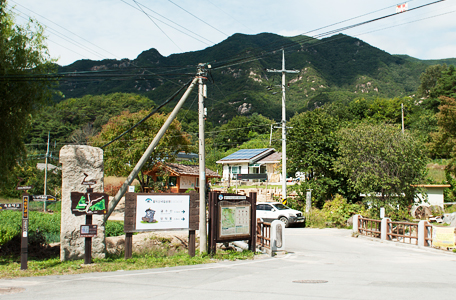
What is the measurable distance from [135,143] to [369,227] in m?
22.4

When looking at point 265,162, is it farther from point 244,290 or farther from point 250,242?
point 244,290

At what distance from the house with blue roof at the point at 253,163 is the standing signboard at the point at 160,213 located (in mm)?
45393

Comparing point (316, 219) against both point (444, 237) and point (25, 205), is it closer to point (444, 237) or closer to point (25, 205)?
point (444, 237)


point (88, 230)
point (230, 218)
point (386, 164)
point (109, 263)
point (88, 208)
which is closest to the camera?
point (88, 230)

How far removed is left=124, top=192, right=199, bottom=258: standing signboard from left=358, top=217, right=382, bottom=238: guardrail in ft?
40.0

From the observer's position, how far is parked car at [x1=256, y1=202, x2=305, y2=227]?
27.6m

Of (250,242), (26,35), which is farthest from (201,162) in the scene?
(26,35)

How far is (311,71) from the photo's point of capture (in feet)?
499

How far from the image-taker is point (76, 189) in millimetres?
12055

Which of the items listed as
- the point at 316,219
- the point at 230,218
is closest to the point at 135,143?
the point at 316,219

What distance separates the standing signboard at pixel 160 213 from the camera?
1269 centimetres

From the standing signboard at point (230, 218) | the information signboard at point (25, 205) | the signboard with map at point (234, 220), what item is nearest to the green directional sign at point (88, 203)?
the information signboard at point (25, 205)

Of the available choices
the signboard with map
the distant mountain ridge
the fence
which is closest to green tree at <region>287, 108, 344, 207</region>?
the fence

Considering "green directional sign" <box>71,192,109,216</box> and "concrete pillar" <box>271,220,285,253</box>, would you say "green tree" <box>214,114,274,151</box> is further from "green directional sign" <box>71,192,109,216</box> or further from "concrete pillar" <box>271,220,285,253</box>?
"green directional sign" <box>71,192,109,216</box>
